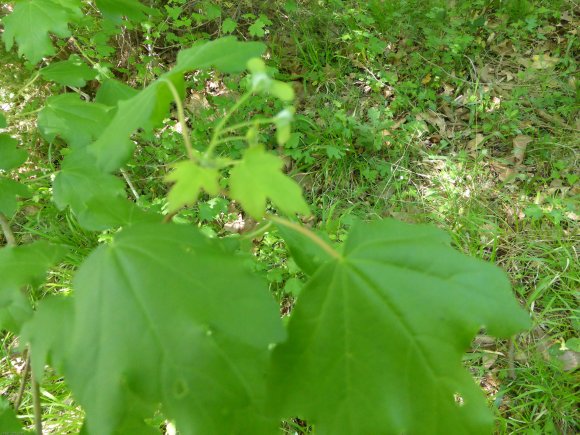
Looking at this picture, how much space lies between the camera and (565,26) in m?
4.16

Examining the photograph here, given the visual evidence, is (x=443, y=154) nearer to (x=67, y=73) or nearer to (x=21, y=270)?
(x=67, y=73)

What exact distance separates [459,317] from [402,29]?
13.1 ft

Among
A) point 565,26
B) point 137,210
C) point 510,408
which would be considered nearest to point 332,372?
point 137,210

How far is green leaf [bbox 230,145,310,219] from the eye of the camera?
2.50 feet

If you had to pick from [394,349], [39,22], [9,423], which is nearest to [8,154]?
[39,22]

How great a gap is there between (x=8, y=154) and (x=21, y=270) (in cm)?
74

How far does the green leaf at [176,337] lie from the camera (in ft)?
2.62

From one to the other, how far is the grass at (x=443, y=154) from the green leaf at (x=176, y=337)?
1.75m

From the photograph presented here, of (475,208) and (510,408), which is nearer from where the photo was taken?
(510,408)

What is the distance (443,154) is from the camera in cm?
358

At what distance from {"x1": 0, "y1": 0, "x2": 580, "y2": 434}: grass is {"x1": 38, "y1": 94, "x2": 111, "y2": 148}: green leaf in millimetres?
1026

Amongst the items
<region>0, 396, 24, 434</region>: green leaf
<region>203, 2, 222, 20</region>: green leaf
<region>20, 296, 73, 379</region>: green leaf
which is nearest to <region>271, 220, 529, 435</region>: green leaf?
<region>20, 296, 73, 379</region>: green leaf

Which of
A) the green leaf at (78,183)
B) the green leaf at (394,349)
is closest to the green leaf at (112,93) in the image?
the green leaf at (78,183)

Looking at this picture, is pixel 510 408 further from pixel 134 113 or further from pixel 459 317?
pixel 134 113
